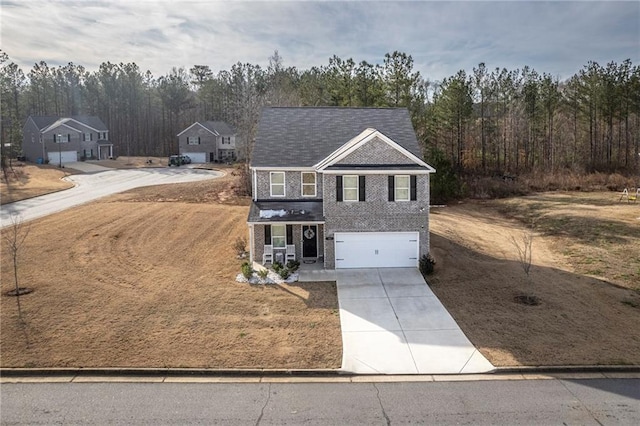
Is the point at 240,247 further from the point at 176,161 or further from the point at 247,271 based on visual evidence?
the point at 176,161

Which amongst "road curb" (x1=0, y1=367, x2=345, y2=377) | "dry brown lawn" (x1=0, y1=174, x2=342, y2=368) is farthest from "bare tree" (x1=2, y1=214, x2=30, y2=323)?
"road curb" (x1=0, y1=367, x2=345, y2=377)

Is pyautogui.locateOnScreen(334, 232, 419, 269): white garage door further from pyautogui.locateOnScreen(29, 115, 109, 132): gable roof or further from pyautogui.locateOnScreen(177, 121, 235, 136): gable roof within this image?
pyautogui.locateOnScreen(29, 115, 109, 132): gable roof

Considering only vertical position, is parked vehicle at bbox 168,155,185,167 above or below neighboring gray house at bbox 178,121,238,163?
below

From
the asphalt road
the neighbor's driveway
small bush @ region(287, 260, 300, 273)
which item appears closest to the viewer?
the asphalt road

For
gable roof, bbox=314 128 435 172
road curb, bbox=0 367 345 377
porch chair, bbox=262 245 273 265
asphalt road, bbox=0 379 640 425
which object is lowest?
asphalt road, bbox=0 379 640 425

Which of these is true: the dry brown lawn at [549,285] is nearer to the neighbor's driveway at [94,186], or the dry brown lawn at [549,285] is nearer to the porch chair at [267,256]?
the porch chair at [267,256]

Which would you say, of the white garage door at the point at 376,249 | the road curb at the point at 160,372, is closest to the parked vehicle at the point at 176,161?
the white garage door at the point at 376,249

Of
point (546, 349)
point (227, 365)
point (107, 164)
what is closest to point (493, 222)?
point (546, 349)

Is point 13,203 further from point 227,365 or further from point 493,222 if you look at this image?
point 493,222

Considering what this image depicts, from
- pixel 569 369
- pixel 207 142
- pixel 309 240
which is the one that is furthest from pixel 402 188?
pixel 207 142
